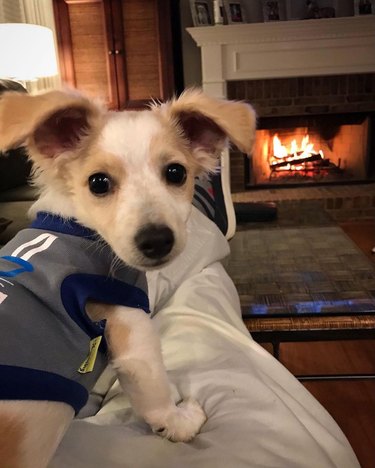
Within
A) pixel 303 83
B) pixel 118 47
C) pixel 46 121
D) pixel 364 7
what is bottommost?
pixel 46 121

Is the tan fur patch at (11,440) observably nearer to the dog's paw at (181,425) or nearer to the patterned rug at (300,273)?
the dog's paw at (181,425)

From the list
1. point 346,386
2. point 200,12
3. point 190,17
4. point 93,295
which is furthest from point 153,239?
point 190,17

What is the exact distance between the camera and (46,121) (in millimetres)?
778

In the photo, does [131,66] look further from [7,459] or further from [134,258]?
[7,459]

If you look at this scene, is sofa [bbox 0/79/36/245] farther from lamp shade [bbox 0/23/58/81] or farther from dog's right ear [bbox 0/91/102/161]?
dog's right ear [bbox 0/91/102/161]

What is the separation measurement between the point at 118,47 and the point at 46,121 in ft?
9.99

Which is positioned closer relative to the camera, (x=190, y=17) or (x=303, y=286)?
(x=303, y=286)

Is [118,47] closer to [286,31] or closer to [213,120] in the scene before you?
[286,31]

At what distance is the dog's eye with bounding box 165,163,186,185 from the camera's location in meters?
0.82

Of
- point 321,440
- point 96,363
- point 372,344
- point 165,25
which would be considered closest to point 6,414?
point 96,363

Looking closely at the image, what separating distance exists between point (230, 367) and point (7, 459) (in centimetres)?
47

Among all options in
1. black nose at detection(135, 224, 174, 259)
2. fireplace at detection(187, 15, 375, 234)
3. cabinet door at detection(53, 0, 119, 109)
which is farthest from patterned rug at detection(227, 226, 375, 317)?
cabinet door at detection(53, 0, 119, 109)

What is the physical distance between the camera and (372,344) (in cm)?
187

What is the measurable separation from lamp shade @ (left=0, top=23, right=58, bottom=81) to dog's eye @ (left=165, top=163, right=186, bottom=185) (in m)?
2.03
